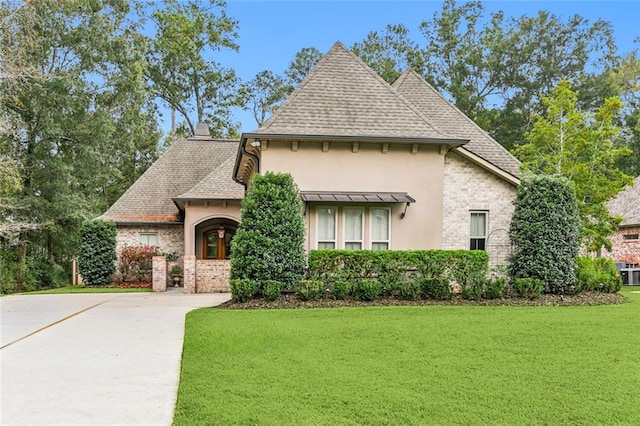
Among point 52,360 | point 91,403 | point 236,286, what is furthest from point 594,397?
point 236,286

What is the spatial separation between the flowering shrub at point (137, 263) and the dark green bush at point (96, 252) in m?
0.51

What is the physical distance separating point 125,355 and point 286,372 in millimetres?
2352

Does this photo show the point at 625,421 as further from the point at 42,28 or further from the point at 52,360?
the point at 42,28

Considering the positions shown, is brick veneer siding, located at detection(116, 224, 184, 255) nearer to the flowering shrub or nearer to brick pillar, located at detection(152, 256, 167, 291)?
the flowering shrub

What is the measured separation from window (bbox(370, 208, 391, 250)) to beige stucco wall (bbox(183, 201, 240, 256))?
22.8ft

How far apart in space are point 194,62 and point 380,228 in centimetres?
2529

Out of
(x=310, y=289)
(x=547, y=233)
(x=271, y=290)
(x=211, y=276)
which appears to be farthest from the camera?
(x=211, y=276)

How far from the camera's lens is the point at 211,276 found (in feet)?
50.2

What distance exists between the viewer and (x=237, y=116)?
3588 cm

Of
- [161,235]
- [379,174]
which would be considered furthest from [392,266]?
[161,235]

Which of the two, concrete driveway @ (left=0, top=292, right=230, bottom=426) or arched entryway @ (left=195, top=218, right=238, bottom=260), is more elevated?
arched entryway @ (left=195, top=218, right=238, bottom=260)

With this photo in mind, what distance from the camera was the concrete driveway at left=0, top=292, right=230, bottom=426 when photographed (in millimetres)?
4125

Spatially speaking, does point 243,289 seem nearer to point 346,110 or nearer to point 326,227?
point 326,227

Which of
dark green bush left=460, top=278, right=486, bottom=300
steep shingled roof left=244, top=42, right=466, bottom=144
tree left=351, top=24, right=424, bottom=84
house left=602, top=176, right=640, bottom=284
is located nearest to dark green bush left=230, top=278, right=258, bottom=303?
steep shingled roof left=244, top=42, right=466, bottom=144
